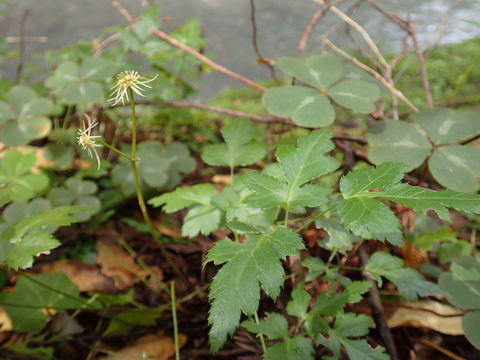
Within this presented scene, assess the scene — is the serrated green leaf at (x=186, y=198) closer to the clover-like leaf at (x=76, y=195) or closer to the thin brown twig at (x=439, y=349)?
the clover-like leaf at (x=76, y=195)

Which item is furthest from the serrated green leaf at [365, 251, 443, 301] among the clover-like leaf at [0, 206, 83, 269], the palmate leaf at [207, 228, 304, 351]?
the clover-like leaf at [0, 206, 83, 269]

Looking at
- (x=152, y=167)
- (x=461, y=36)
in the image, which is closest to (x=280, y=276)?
(x=152, y=167)

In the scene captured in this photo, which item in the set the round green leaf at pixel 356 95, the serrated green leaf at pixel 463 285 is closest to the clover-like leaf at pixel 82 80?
the round green leaf at pixel 356 95

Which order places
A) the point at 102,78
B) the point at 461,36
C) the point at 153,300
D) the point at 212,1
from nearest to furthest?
the point at 153,300
the point at 102,78
the point at 461,36
the point at 212,1

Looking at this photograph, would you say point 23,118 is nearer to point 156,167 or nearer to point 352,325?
point 156,167

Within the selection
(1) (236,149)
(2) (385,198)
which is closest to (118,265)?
(1) (236,149)

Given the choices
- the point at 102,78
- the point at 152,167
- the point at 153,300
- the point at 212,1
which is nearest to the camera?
the point at 153,300

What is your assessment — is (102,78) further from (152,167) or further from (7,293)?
(7,293)
